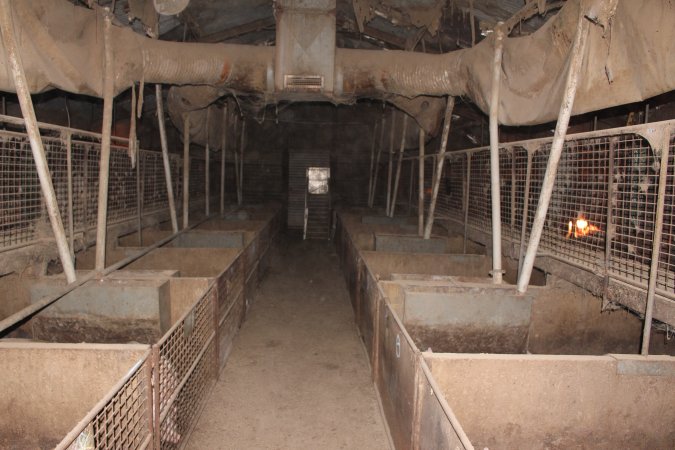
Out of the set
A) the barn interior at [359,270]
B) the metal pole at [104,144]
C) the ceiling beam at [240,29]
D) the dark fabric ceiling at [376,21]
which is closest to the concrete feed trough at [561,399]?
the barn interior at [359,270]

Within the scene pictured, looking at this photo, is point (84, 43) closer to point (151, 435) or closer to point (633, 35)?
point (151, 435)

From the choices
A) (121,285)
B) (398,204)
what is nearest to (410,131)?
(398,204)

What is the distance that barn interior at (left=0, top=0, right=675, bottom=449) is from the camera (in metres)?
3.07

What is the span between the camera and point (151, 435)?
9.98 feet

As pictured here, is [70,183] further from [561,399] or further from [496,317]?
[561,399]

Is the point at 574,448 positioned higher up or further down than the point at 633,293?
further down

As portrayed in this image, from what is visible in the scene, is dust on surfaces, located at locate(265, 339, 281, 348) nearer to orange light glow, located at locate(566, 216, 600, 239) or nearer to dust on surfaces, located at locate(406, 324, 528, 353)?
dust on surfaces, located at locate(406, 324, 528, 353)

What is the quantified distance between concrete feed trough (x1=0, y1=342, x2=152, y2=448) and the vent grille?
444 centimetres

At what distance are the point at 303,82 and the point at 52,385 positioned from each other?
4.76 m

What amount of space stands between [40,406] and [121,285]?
5.38ft

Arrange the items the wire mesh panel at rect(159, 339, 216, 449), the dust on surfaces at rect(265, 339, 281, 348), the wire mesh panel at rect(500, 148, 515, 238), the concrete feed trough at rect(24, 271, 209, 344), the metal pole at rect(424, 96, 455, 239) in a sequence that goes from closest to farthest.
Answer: the wire mesh panel at rect(159, 339, 216, 449)
the concrete feed trough at rect(24, 271, 209, 344)
the dust on surfaces at rect(265, 339, 281, 348)
the wire mesh panel at rect(500, 148, 515, 238)
the metal pole at rect(424, 96, 455, 239)

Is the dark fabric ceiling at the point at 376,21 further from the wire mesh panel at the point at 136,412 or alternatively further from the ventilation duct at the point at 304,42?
the wire mesh panel at the point at 136,412

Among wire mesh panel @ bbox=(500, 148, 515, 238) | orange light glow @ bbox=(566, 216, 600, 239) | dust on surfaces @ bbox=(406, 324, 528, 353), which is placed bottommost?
dust on surfaces @ bbox=(406, 324, 528, 353)

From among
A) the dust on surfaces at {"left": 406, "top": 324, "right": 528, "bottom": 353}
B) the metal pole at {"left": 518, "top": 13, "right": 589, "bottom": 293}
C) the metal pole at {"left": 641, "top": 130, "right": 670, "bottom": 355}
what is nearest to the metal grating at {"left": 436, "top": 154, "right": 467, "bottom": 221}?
the dust on surfaces at {"left": 406, "top": 324, "right": 528, "bottom": 353}
